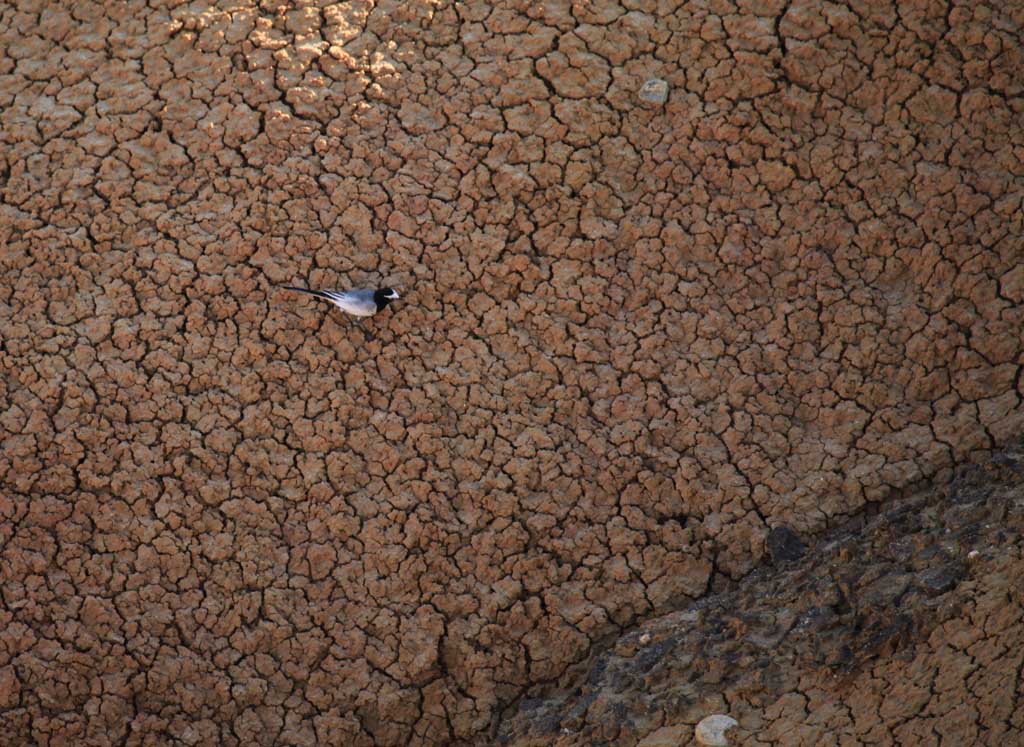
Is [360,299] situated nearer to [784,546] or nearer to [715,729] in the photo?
[784,546]

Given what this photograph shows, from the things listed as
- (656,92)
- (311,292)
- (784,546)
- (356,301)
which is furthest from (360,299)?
(784,546)

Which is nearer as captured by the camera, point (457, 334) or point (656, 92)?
point (457, 334)

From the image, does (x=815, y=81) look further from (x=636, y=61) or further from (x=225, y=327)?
(x=225, y=327)

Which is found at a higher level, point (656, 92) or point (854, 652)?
point (656, 92)

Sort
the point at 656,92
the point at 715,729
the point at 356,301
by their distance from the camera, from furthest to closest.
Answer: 1. the point at 656,92
2. the point at 356,301
3. the point at 715,729

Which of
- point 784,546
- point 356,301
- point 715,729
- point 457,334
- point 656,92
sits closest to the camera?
point 715,729

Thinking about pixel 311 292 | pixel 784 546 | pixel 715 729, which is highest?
pixel 311 292
